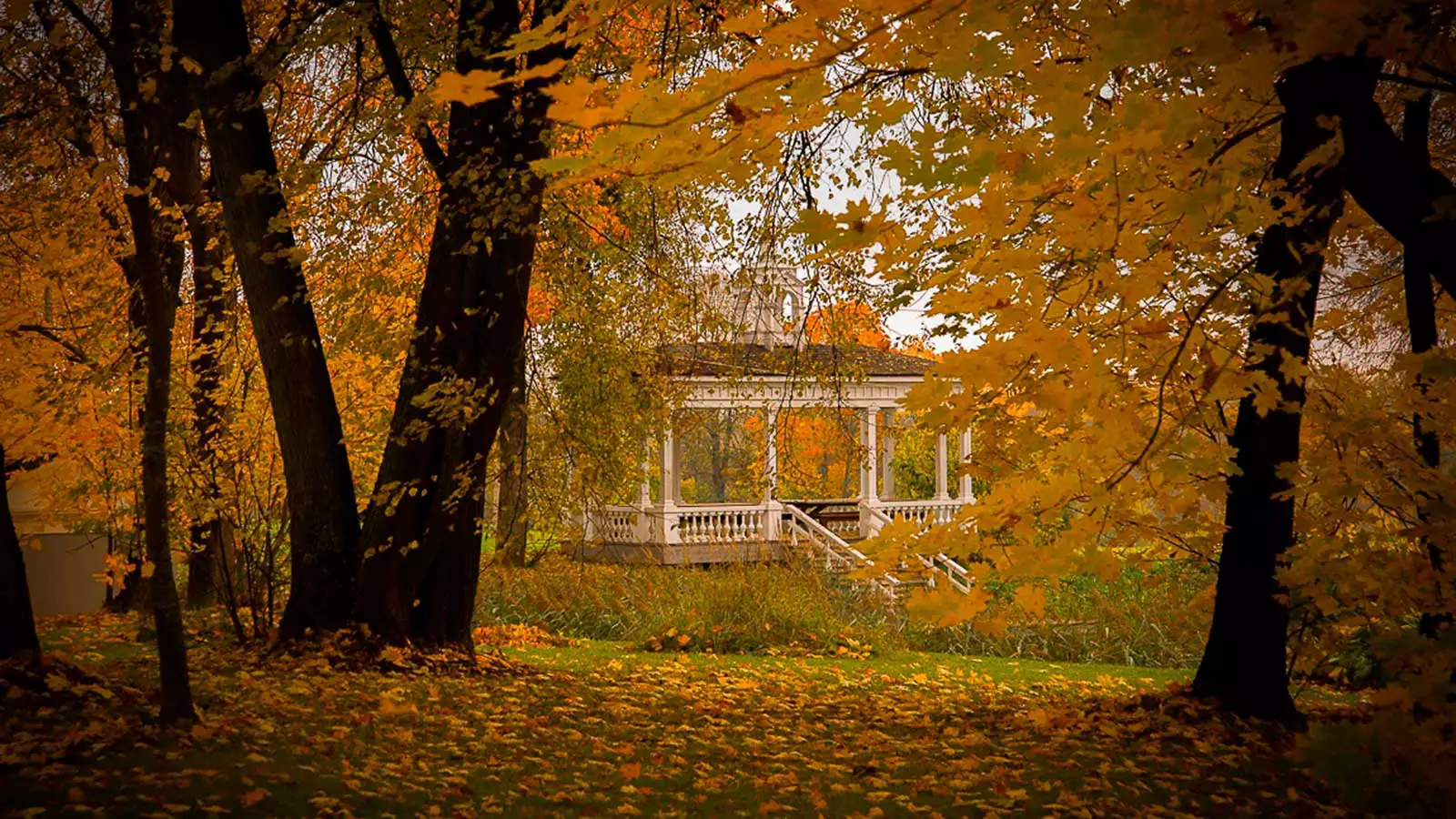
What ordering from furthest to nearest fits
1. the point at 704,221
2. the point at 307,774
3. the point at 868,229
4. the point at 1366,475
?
the point at 704,221
the point at 307,774
the point at 1366,475
the point at 868,229

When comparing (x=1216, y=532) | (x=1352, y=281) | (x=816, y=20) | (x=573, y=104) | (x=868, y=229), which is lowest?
(x=1216, y=532)

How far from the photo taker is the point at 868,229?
200 cm

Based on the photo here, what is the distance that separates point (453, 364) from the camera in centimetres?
733

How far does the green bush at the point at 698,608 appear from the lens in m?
11.0

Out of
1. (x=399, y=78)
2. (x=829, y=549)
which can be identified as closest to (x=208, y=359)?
(x=399, y=78)

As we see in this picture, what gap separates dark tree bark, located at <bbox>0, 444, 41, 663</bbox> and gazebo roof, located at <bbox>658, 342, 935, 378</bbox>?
4.16 m

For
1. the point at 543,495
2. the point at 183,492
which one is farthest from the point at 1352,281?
the point at 183,492

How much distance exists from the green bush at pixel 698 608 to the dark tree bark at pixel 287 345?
394cm

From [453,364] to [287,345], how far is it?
1.02 m

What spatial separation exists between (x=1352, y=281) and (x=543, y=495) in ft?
20.9

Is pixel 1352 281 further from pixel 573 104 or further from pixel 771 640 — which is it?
pixel 573 104

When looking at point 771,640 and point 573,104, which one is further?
point 771,640

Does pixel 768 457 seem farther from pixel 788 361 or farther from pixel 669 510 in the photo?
pixel 788 361

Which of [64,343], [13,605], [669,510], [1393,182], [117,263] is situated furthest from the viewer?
[669,510]
